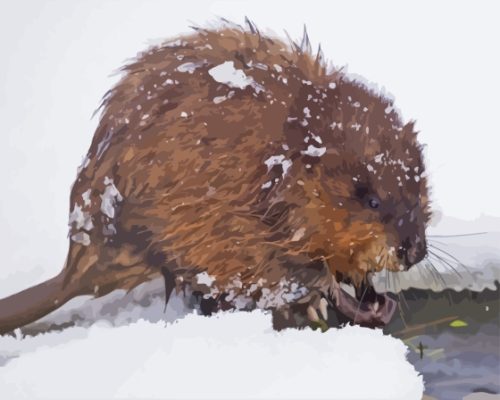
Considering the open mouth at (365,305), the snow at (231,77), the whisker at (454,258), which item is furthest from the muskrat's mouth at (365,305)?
the snow at (231,77)

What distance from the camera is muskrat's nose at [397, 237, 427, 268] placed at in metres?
1.06

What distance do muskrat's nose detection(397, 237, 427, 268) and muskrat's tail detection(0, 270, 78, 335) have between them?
0.58m

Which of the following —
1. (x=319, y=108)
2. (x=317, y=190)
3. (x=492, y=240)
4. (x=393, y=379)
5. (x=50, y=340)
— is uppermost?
(x=319, y=108)

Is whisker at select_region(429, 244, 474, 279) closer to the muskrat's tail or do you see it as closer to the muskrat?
the muskrat

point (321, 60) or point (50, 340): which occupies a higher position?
point (321, 60)

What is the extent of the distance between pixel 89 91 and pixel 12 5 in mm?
229

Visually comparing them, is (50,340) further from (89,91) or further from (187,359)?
(89,91)

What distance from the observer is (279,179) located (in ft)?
3.38

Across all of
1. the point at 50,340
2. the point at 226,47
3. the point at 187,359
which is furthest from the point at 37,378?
the point at 226,47

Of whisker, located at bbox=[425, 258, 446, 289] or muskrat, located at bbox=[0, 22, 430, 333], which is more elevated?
muskrat, located at bbox=[0, 22, 430, 333]

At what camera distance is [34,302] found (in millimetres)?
1090

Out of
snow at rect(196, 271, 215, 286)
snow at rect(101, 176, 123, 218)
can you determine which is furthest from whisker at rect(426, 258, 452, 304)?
snow at rect(101, 176, 123, 218)

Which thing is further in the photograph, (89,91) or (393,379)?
(89,91)

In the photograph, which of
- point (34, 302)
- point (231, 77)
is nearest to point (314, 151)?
point (231, 77)
